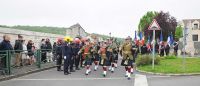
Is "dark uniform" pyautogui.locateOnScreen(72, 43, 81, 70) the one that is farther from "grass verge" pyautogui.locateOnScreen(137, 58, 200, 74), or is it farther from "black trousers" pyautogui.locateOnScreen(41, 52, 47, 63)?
"grass verge" pyautogui.locateOnScreen(137, 58, 200, 74)

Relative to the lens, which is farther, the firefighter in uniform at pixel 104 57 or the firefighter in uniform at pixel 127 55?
the firefighter in uniform at pixel 104 57

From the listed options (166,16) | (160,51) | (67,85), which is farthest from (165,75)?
(166,16)

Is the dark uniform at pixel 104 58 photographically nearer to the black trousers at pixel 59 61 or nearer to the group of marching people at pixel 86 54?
the group of marching people at pixel 86 54

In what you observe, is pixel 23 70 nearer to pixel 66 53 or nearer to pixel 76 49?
pixel 66 53

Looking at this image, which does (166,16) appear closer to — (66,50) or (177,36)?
(177,36)

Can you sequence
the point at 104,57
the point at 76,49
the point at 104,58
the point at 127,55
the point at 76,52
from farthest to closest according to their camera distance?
the point at 76,52, the point at 76,49, the point at 104,57, the point at 104,58, the point at 127,55

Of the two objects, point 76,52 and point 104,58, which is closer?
point 104,58

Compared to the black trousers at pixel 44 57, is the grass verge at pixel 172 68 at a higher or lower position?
lower

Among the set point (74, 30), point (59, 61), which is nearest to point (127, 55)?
point (59, 61)

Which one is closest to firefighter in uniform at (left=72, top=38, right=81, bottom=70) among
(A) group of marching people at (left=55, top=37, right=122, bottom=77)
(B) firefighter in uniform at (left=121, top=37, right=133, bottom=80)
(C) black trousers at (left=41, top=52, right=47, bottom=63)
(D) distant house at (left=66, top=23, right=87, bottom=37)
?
(A) group of marching people at (left=55, top=37, right=122, bottom=77)

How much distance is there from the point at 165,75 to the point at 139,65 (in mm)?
5337

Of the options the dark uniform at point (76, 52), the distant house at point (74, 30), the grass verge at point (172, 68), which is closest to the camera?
the grass verge at point (172, 68)

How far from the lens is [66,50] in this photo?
18766 mm

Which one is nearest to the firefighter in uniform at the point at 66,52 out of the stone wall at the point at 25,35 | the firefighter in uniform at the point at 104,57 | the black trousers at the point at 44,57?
the firefighter in uniform at the point at 104,57
